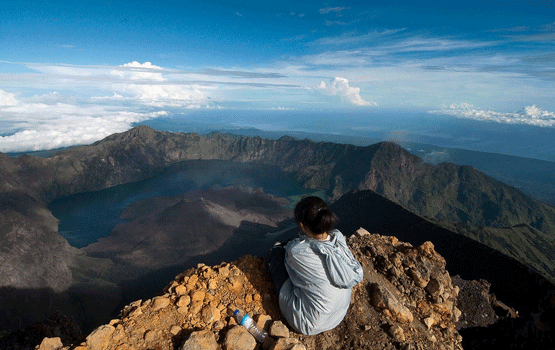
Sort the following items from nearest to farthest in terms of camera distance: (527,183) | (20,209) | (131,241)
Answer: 1. (131,241)
2. (20,209)
3. (527,183)

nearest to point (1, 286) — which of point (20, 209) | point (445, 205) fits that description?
point (20, 209)

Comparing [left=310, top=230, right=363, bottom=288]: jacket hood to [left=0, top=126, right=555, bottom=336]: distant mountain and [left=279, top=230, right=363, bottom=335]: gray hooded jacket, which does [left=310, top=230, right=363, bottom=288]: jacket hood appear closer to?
[left=279, top=230, right=363, bottom=335]: gray hooded jacket

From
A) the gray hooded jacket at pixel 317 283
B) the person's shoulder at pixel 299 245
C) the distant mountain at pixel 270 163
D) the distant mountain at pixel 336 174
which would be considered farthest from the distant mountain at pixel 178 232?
the person's shoulder at pixel 299 245

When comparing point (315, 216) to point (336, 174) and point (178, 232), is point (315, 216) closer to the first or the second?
point (178, 232)

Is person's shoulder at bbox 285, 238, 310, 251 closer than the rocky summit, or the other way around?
the rocky summit

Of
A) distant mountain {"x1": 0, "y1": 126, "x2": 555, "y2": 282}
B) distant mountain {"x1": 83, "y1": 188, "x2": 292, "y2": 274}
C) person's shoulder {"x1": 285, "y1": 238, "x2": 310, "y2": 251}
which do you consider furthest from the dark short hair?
distant mountain {"x1": 0, "y1": 126, "x2": 555, "y2": 282}

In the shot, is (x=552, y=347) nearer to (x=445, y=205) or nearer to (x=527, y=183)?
(x=445, y=205)
